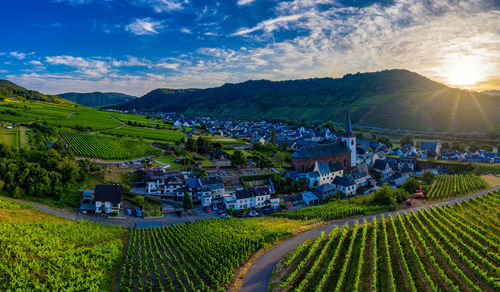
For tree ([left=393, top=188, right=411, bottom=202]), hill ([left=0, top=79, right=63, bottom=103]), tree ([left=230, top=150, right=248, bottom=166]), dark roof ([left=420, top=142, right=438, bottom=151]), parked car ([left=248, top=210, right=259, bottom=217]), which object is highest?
hill ([left=0, top=79, right=63, bottom=103])

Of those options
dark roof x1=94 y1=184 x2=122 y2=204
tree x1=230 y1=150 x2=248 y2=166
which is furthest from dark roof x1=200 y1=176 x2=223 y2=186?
dark roof x1=94 y1=184 x2=122 y2=204

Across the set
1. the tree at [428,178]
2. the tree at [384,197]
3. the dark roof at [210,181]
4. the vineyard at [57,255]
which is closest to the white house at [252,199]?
the dark roof at [210,181]

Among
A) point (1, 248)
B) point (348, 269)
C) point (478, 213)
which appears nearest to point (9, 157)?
point (1, 248)

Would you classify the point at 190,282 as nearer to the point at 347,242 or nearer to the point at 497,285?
the point at 347,242

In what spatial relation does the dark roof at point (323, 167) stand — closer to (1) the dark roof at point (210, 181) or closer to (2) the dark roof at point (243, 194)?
(2) the dark roof at point (243, 194)

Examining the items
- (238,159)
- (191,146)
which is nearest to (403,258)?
(238,159)

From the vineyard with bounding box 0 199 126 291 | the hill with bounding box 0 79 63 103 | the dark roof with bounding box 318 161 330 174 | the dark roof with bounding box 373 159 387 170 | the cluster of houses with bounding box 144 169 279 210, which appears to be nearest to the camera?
the vineyard with bounding box 0 199 126 291

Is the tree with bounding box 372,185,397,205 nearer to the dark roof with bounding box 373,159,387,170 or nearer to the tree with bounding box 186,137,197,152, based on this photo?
the dark roof with bounding box 373,159,387,170
